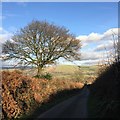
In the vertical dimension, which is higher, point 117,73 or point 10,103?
point 117,73

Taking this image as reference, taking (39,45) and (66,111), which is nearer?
(66,111)

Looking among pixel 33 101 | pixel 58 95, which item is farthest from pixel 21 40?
pixel 33 101

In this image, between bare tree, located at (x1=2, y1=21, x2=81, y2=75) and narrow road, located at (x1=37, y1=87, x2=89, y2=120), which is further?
bare tree, located at (x1=2, y1=21, x2=81, y2=75)

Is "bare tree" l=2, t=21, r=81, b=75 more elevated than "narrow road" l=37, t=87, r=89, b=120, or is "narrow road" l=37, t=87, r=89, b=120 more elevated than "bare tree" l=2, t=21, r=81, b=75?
"bare tree" l=2, t=21, r=81, b=75

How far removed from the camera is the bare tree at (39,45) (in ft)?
168

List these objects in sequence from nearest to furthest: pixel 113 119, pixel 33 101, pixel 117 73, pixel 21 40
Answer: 1. pixel 113 119
2. pixel 117 73
3. pixel 33 101
4. pixel 21 40

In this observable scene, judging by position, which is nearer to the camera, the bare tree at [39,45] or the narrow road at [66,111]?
the narrow road at [66,111]

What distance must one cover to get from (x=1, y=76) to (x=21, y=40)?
1287 inches

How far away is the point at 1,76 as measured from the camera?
1892 centimetres

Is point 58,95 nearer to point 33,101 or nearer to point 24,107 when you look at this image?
point 33,101

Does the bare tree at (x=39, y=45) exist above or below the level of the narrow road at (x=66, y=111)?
above

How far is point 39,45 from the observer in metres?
51.5

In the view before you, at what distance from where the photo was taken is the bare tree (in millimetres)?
51219

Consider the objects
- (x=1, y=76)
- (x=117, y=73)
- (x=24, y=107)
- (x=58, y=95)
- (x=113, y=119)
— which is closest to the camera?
(x=113, y=119)
